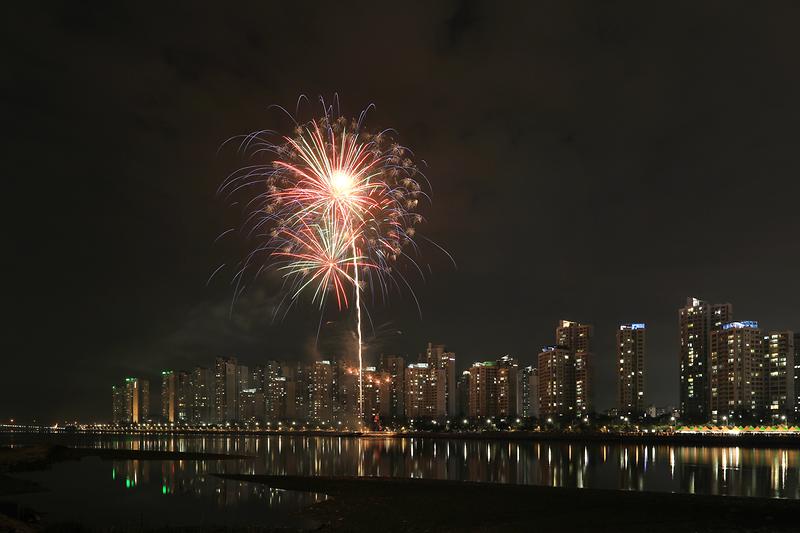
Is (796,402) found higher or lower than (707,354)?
lower

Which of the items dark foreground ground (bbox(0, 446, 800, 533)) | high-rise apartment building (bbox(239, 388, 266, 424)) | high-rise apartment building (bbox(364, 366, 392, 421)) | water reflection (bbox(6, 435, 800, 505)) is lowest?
high-rise apartment building (bbox(239, 388, 266, 424))

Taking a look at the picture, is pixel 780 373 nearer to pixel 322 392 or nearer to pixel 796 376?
pixel 796 376

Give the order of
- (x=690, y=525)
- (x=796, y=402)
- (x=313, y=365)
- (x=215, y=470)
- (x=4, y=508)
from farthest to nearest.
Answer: (x=313, y=365), (x=796, y=402), (x=215, y=470), (x=4, y=508), (x=690, y=525)

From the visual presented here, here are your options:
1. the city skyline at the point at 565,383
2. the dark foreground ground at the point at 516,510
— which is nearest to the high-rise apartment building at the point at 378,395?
the city skyline at the point at 565,383

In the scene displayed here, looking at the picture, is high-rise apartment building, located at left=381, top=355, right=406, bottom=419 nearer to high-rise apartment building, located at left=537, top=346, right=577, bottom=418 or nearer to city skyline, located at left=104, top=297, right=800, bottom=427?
city skyline, located at left=104, top=297, right=800, bottom=427

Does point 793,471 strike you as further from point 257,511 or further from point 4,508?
point 4,508

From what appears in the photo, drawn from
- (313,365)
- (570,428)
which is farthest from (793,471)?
(313,365)

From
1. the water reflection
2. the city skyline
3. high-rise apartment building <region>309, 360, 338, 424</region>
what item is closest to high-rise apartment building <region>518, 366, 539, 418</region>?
the city skyline
